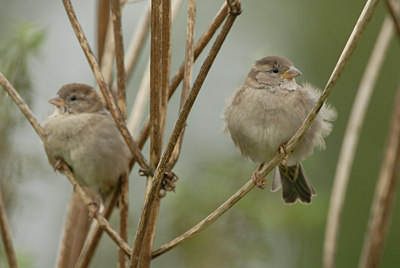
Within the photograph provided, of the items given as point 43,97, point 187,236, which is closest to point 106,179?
point 43,97

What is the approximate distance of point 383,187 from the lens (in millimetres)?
2586

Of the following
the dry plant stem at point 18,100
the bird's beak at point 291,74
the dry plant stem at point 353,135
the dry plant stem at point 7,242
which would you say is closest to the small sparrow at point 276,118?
the bird's beak at point 291,74

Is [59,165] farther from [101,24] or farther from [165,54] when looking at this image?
[165,54]

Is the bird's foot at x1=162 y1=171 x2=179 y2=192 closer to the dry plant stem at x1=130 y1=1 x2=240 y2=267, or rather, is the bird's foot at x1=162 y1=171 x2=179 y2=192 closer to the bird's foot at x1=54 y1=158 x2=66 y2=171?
the dry plant stem at x1=130 y1=1 x2=240 y2=267

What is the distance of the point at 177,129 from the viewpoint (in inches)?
72.8

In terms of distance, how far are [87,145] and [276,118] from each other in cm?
131

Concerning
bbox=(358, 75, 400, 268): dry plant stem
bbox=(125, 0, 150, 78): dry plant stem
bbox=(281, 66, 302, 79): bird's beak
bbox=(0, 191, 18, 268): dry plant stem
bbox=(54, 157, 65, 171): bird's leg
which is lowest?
bbox=(54, 157, 65, 171): bird's leg

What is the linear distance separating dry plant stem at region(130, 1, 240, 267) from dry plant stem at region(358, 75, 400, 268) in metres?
1.07

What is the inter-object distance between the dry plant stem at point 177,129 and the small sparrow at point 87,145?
1.67m

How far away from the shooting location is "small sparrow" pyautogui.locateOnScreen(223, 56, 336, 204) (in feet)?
10.2

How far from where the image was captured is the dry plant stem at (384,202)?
2520 mm

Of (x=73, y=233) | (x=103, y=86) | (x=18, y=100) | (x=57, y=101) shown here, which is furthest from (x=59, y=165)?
(x=103, y=86)

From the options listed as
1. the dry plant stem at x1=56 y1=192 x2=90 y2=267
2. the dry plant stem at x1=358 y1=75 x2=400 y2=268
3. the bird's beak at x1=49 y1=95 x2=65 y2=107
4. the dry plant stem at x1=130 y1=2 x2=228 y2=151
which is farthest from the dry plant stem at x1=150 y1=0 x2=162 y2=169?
the bird's beak at x1=49 y1=95 x2=65 y2=107

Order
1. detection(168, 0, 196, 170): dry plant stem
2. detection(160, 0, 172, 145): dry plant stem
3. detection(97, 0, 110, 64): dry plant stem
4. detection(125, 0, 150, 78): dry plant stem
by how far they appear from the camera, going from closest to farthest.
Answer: detection(160, 0, 172, 145): dry plant stem
detection(168, 0, 196, 170): dry plant stem
detection(125, 0, 150, 78): dry plant stem
detection(97, 0, 110, 64): dry plant stem
